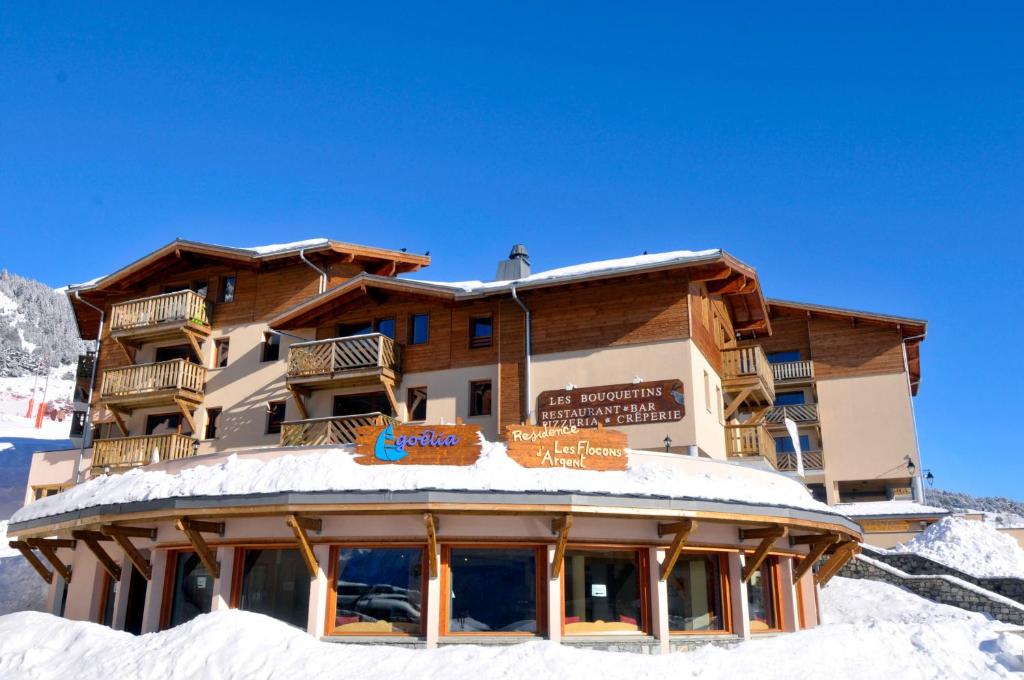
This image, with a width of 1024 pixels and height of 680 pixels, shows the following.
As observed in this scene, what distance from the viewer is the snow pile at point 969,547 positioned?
25.6 m

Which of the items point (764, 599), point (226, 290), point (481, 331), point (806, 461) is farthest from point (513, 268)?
point (806, 461)

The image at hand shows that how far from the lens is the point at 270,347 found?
30125mm

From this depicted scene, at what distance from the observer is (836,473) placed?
3759 cm

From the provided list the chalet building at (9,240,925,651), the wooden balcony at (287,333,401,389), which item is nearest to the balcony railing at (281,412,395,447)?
the chalet building at (9,240,925,651)

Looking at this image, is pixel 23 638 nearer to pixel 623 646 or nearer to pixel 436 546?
pixel 436 546

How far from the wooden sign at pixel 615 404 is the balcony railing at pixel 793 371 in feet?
58.3

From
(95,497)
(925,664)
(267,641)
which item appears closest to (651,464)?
(925,664)

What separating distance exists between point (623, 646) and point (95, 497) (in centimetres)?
986

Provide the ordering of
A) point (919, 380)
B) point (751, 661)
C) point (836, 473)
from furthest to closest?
1. point (919, 380)
2. point (836, 473)
3. point (751, 661)

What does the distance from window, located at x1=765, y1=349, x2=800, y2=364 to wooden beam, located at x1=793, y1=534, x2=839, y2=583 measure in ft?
76.4

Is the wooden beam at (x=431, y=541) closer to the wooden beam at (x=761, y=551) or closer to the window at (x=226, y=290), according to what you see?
the wooden beam at (x=761, y=551)

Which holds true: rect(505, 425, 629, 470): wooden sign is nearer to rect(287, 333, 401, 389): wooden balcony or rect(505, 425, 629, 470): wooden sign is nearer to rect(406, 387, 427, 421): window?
rect(287, 333, 401, 389): wooden balcony

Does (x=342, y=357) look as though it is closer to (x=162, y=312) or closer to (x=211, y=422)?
(x=211, y=422)

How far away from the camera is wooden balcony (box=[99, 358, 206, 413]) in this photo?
2967cm
